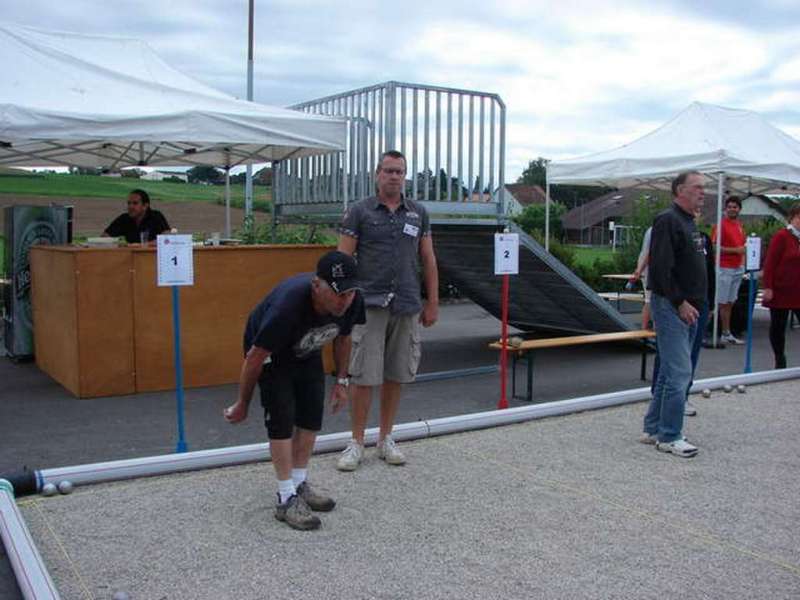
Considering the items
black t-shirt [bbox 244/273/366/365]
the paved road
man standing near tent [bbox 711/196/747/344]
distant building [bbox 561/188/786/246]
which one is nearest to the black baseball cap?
black t-shirt [bbox 244/273/366/365]

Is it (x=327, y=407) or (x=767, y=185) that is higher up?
(x=767, y=185)

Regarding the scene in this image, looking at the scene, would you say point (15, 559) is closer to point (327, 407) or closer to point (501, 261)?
point (327, 407)

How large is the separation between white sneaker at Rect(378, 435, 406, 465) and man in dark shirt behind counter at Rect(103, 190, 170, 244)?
14.4ft

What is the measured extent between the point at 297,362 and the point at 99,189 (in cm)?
3061

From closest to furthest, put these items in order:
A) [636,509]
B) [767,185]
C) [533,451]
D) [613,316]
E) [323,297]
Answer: [323,297]
[636,509]
[533,451]
[613,316]
[767,185]

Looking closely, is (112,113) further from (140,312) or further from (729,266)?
(729,266)

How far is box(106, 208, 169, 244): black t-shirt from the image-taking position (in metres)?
9.03

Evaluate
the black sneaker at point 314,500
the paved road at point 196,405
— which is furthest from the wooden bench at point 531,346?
the black sneaker at point 314,500

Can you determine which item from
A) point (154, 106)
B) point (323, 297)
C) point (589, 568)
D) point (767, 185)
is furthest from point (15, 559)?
point (767, 185)

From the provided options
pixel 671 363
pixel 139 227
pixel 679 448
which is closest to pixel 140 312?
pixel 139 227

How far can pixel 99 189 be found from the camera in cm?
3253

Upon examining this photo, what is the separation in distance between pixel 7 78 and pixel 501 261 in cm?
456

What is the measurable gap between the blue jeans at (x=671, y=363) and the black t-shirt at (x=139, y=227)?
5.43m

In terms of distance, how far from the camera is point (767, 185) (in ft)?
45.8
